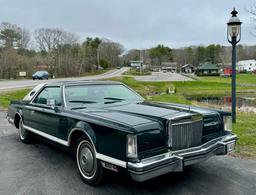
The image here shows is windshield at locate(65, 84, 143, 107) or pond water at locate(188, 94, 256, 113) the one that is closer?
windshield at locate(65, 84, 143, 107)

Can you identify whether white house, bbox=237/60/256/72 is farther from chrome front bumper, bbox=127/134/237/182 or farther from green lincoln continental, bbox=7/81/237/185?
chrome front bumper, bbox=127/134/237/182

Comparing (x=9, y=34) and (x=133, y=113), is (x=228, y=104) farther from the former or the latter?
(x=9, y=34)

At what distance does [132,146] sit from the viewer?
10.0 feet

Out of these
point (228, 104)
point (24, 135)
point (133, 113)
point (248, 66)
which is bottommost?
point (228, 104)

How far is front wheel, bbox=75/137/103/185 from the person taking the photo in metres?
3.59

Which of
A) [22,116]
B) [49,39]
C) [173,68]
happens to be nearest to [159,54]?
[173,68]

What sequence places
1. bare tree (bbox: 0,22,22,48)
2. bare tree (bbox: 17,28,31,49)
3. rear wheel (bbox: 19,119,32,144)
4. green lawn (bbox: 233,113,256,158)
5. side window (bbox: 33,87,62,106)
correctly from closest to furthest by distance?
side window (bbox: 33,87,62,106), green lawn (bbox: 233,113,256,158), rear wheel (bbox: 19,119,32,144), bare tree (bbox: 0,22,22,48), bare tree (bbox: 17,28,31,49)

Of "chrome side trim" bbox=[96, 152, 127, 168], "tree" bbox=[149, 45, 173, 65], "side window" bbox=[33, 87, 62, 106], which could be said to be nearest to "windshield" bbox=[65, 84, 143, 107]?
"side window" bbox=[33, 87, 62, 106]

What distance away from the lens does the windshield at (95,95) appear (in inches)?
182

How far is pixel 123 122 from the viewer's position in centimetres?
329

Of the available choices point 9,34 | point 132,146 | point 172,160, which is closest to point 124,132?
point 132,146

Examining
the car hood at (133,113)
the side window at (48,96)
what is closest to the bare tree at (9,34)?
the side window at (48,96)

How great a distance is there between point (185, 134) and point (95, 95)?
80.7 inches

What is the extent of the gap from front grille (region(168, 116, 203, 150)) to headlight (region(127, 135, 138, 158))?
52 centimetres
